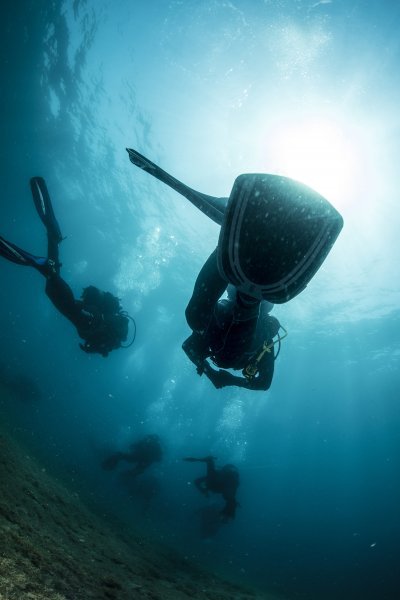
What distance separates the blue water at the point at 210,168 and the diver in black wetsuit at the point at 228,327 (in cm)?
1217

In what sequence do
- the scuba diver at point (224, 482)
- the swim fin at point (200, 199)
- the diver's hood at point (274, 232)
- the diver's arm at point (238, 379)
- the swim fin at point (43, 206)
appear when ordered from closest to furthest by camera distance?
the diver's hood at point (274, 232) → the swim fin at point (200, 199) → the diver's arm at point (238, 379) → the swim fin at point (43, 206) → the scuba diver at point (224, 482)

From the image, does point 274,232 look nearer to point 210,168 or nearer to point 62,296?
point 62,296

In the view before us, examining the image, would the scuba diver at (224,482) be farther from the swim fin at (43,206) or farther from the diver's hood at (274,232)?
the diver's hood at (274,232)

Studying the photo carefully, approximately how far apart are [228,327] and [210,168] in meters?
19.3

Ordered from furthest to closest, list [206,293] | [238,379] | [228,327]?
[238,379], [206,293], [228,327]

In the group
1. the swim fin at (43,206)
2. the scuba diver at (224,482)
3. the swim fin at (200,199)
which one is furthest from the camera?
the scuba diver at (224,482)

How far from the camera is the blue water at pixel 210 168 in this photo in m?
12.9

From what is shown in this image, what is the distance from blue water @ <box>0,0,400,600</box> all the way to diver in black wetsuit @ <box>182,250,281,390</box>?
1217 centimetres

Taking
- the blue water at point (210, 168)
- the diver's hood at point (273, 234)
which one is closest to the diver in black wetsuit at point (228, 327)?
the diver's hood at point (273, 234)

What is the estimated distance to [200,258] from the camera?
3002 centimetres

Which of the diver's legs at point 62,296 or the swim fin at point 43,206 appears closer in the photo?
the diver's legs at point 62,296

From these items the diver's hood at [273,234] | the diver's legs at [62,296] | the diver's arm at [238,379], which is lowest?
the diver's hood at [273,234]

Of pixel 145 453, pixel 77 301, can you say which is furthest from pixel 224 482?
pixel 77 301

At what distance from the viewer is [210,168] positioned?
66.5ft
